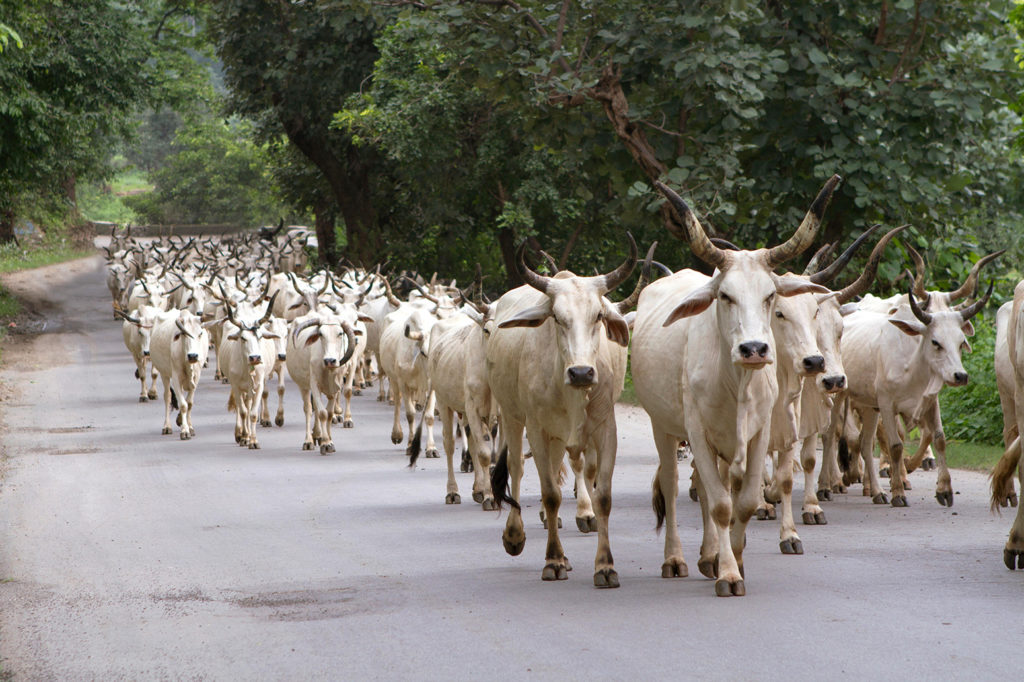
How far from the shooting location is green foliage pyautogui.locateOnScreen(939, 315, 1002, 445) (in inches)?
667

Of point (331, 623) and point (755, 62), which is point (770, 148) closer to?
point (755, 62)

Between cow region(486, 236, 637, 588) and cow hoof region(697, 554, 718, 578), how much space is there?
0.62 meters

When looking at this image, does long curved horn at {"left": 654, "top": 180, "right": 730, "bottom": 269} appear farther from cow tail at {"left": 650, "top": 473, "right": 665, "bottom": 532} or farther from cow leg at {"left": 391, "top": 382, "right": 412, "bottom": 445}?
cow leg at {"left": 391, "top": 382, "right": 412, "bottom": 445}

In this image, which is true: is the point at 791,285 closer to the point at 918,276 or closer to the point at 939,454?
the point at 939,454

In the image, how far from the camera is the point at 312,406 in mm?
18422

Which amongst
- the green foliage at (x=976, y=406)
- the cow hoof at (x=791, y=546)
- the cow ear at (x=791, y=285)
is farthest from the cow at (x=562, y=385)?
the green foliage at (x=976, y=406)

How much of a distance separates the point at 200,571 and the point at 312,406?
9077 mm

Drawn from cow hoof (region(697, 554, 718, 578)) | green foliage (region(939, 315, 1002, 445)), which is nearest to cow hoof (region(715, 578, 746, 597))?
cow hoof (region(697, 554, 718, 578))

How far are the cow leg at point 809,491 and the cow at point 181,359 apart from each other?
34.4ft

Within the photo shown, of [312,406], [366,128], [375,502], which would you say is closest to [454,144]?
[366,128]

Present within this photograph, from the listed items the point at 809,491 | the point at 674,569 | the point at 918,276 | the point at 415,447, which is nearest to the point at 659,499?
the point at 674,569

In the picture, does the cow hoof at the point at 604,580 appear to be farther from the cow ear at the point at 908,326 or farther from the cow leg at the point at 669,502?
the cow ear at the point at 908,326

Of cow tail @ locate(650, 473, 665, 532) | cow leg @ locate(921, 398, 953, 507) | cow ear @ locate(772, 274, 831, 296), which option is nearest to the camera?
cow ear @ locate(772, 274, 831, 296)

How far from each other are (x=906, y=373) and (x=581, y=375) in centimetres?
571
